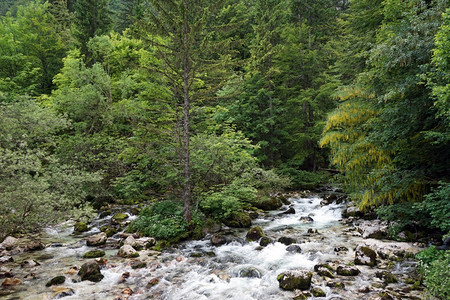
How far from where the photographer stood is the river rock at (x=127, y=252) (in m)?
9.41

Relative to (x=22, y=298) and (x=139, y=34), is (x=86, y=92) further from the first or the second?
(x=22, y=298)

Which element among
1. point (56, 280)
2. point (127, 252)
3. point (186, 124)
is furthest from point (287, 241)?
point (56, 280)

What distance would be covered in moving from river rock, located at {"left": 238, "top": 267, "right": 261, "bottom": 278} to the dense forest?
153 inches

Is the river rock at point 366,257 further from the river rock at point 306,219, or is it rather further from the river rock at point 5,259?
the river rock at point 5,259

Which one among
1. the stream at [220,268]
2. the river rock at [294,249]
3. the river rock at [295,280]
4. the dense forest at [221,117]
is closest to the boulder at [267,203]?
the dense forest at [221,117]

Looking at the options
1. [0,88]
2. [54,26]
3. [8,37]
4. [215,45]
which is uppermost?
[54,26]

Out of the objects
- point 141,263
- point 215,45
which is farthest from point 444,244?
point 215,45

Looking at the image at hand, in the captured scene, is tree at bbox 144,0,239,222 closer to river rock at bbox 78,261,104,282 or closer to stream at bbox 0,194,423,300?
stream at bbox 0,194,423,300

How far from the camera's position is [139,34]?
1111 centimetres

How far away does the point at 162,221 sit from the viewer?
A: 11.5 meters

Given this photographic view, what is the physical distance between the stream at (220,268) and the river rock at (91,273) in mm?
205

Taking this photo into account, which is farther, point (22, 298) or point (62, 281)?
point (62, 281)

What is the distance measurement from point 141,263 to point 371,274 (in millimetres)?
6938

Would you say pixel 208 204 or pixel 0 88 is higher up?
pixel 0 88
